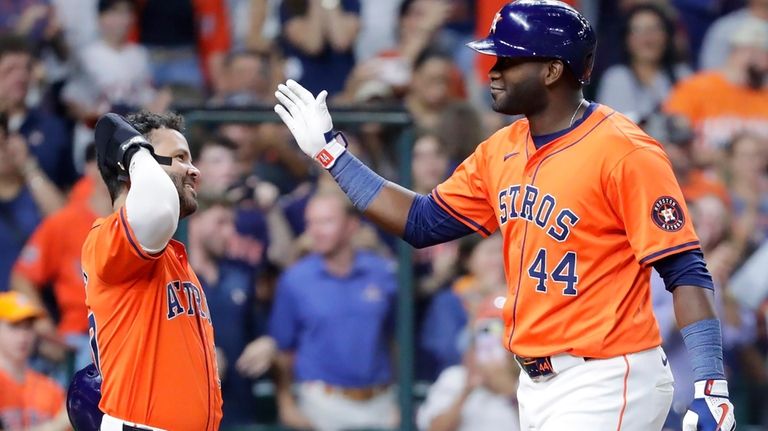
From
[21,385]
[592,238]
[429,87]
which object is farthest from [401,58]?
[592,238]

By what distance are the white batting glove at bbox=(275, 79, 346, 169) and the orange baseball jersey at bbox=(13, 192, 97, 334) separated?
9.30 feet

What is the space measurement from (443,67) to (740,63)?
5.81 ft

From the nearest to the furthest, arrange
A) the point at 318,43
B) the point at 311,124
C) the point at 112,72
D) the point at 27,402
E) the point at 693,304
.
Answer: the point at 693,304, the point at 311,124, the point at 27,402, the point at 112,72, the point at 318,43

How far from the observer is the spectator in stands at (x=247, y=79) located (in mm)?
7355

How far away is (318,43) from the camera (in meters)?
7.62

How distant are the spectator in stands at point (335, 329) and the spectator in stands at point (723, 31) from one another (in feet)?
8.82

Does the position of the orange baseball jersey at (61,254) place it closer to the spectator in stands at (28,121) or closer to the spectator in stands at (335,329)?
the spectator in stands at (28,121)

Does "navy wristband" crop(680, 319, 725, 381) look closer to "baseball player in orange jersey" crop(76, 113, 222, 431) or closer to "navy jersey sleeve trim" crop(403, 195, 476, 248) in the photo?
"navy jersey sleeve trim" crop(403, 195, 476, 248)

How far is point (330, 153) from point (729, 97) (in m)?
4.21

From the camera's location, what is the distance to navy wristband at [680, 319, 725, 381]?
3.62 m

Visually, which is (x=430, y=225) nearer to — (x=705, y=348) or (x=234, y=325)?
(x=705, y=348)

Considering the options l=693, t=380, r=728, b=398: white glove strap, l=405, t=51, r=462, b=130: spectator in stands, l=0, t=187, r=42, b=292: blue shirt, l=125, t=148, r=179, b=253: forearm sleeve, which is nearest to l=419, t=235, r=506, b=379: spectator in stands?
l=405, t=51, r=462, b=130: spectator in stands

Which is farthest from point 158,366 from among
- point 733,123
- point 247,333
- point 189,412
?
point 733,123

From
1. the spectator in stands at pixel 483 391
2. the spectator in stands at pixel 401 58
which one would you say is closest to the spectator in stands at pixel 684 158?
the spectator in stands at pixel 401 58
